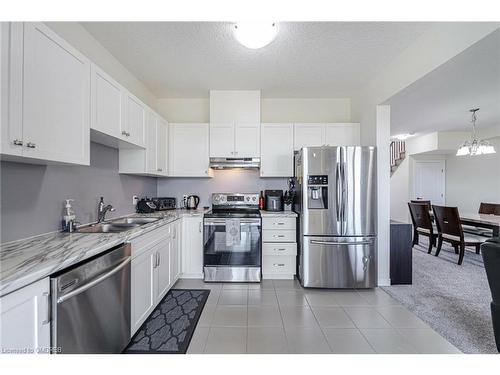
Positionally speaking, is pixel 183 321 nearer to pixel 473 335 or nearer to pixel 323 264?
pixel 323 264

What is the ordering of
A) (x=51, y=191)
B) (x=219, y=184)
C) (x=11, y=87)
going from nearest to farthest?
(x=11, y=87) → (x=51, y=191) → (x=219, y=184)

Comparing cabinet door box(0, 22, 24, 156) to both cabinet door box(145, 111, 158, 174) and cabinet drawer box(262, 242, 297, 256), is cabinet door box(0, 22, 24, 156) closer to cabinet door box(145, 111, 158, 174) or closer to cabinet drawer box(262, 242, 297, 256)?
cabinet door box(145, 111, 158, 174)

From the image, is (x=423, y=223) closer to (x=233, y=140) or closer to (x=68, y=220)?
(x=233, y=140)

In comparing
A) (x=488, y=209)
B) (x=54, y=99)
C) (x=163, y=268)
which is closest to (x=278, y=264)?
(x=163, y=268)

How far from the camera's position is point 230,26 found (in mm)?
2027

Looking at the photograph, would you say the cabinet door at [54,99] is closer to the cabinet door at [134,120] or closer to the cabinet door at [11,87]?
the cabinet door at [11,87]

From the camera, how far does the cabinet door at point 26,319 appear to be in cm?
84

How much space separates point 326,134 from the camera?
134 inches

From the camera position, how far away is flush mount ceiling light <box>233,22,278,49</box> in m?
1.77

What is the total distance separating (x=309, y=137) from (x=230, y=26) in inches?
74.2

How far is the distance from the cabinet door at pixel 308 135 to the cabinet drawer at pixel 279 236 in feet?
4.22

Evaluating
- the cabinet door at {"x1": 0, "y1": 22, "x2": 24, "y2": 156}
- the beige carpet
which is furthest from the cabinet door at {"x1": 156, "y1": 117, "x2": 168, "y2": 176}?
the beige carpet

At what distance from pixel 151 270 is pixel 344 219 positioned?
2.19m

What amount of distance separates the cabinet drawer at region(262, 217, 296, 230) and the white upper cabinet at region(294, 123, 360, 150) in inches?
44.5
